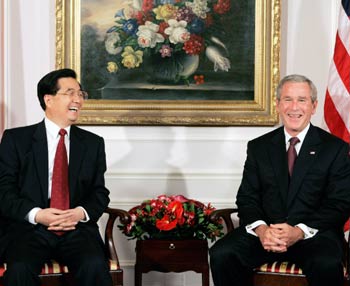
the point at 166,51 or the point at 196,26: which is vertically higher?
the point at 196,26

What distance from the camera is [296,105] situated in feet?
16.3

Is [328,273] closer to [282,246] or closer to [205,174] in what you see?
[282,246]

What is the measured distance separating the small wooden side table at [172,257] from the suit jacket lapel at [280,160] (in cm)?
84

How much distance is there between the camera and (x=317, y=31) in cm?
638

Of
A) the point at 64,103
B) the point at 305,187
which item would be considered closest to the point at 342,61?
the point at 305,187

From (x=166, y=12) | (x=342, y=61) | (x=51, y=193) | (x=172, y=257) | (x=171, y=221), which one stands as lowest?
(x=172, y=257)

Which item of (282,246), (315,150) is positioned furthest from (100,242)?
(315,150)

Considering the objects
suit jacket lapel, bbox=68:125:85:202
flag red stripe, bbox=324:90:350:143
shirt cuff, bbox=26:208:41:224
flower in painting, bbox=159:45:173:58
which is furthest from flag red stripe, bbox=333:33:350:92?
shirt cuff, bbox=26:208:41:224

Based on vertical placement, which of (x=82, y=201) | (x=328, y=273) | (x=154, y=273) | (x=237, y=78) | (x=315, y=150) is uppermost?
(x=237, y=78)

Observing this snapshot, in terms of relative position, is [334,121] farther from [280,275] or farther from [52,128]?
[52,128]

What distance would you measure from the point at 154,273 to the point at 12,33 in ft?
7.03

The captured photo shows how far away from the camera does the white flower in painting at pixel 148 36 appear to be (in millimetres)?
6277

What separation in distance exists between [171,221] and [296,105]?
1172 mm

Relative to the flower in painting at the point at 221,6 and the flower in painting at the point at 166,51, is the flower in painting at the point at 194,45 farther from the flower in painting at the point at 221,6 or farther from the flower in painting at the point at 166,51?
the flower in painting at the point at 221,6
